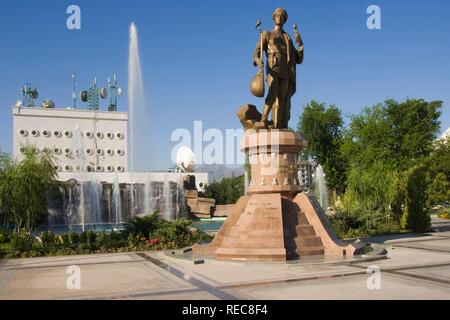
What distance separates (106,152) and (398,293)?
222ft

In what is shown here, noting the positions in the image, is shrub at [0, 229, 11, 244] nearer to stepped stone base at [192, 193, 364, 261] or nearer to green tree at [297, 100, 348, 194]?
stepped stone base at [192, 193, 364, 261]

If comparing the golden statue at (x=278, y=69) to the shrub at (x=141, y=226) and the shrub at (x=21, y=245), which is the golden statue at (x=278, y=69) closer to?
the shrub at (x=141, y=226)

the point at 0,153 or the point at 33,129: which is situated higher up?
the point at 33,129

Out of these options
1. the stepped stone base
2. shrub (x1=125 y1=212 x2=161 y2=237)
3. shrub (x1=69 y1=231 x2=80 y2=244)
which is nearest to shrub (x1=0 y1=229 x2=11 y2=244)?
shrub (x1=69 y1=231 x2=80 y2=244)

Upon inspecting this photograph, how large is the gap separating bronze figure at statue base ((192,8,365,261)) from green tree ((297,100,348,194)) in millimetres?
30621

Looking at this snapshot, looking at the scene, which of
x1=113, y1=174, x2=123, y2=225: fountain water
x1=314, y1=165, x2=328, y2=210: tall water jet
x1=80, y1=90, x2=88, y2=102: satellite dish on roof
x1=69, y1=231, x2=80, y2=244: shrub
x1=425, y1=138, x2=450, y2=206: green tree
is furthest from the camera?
x1=80, y1=90, x2=88, y2=102: satellite dish on roof

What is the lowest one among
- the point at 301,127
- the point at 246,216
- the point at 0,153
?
the point at 246,216

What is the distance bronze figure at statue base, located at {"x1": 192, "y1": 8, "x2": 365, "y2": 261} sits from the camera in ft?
39.7

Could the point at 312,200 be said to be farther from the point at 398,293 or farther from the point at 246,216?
the point at 398,293

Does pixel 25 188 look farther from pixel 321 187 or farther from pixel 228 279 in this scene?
pixel 321 187

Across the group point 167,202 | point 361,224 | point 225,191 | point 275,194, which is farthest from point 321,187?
point 275,194

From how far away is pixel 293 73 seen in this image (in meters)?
14.2

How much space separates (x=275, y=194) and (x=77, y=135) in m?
61.7
